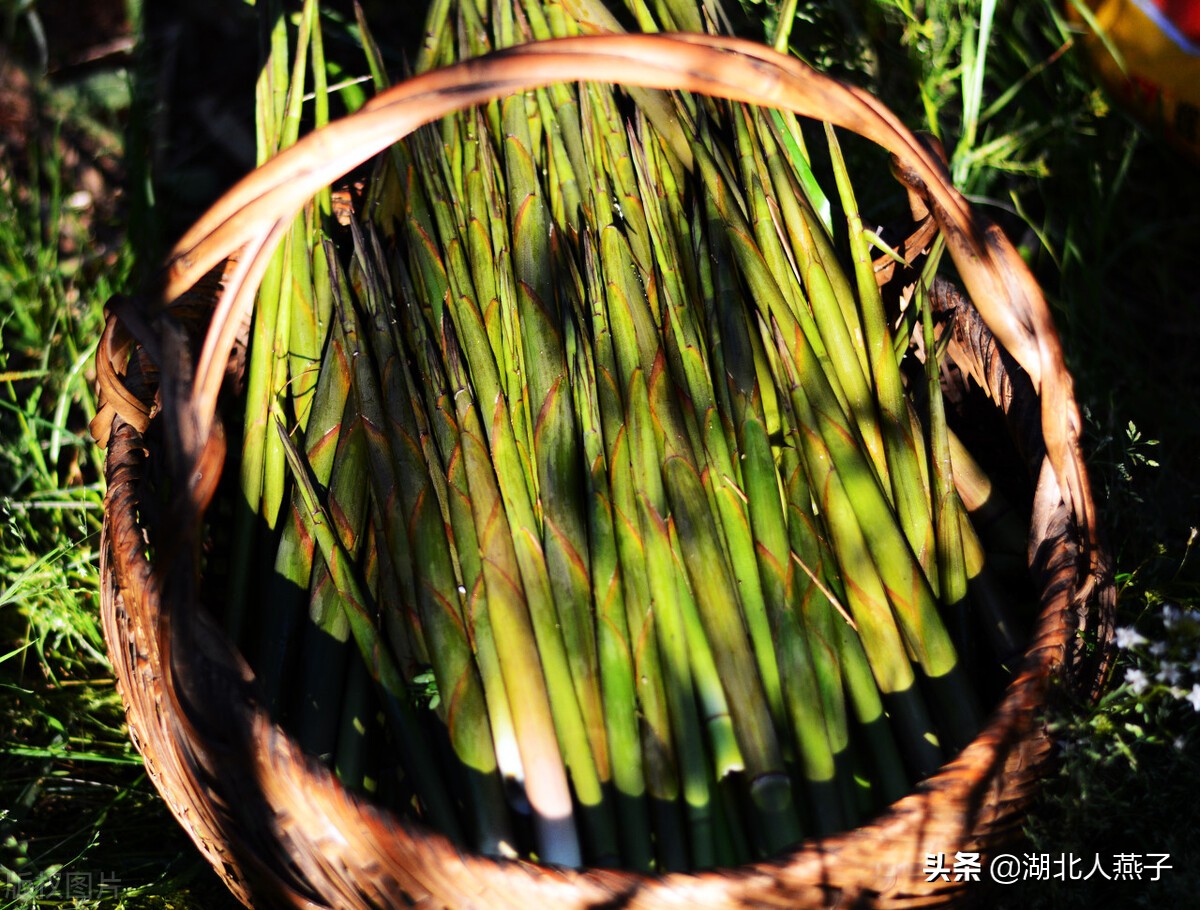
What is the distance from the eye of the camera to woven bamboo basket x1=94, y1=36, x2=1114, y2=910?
80cm

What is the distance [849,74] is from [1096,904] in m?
1.35

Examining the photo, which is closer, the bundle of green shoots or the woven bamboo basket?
the woven bamboo basket

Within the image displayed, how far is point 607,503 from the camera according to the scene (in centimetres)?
100

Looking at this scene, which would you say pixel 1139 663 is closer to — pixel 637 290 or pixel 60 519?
pixel 637 290

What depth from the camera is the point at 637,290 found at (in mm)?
1124

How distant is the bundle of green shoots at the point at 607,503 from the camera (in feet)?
3.03

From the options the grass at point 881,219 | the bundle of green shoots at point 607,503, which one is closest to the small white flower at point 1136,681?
the grass at point 881,219

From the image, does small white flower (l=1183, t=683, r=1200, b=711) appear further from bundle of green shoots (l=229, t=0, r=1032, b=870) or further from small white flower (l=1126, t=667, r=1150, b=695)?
bundle of green shoots (l=229, t=0, r=1032, b=870)

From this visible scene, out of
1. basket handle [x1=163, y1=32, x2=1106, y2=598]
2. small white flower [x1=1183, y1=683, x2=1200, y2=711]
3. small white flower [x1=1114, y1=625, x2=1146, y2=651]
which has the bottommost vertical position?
small white flower [x1=1183, y1=683, x2=1200, y2=711]

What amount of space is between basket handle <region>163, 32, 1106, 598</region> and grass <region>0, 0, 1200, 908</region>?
206 mm

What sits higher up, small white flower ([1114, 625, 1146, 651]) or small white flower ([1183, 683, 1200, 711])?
small white flower ([1114, 625, 1146, 651])

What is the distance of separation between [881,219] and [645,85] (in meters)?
0.96

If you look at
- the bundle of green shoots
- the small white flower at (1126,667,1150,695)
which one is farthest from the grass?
the bundle of green shoots

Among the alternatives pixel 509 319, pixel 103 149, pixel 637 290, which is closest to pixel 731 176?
pixel 637 290
